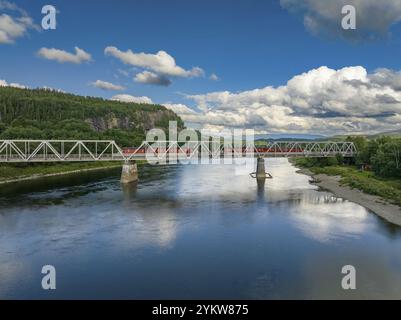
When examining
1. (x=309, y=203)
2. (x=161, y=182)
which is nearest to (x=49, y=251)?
(x=309, y=203)

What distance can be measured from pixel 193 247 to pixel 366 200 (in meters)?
36.0

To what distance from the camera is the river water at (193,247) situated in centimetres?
2492

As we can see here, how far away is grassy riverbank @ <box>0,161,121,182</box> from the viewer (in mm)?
80769

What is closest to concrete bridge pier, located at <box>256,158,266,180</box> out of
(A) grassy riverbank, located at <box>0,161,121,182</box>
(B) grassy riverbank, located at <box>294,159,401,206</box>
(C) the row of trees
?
(B) grassy riverbank, located at <box>294,159,401,206</box>

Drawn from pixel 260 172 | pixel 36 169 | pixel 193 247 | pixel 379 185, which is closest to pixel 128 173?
pixel 36 169

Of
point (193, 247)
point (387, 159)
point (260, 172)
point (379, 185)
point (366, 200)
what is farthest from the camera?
point (260, 172)

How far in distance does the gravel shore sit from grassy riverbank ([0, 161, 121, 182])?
63.2m

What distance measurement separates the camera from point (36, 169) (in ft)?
297

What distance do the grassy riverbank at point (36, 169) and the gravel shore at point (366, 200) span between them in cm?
6317

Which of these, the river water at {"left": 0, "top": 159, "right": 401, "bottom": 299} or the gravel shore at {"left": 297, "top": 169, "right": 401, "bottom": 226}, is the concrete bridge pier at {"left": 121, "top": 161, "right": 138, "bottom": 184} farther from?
the gravel shore at {"left": 297, "top": 169, "right": 401, "bottom": 226}

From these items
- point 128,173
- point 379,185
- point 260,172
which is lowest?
point 379,185

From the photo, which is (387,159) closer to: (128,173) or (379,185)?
(379,185)
